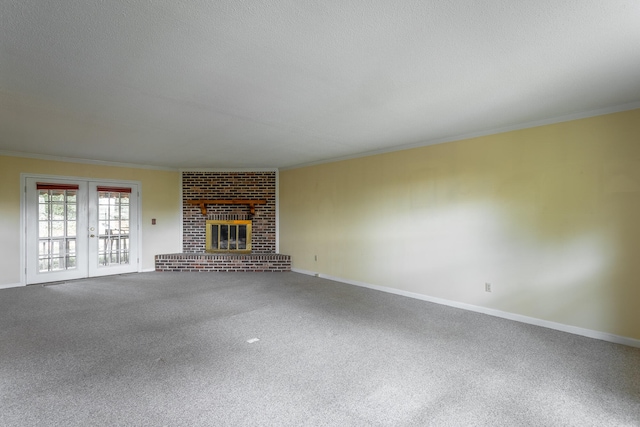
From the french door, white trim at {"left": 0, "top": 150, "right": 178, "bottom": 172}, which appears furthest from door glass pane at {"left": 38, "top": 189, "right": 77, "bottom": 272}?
white trim at {"left": 0, "top": 150, "right": 178, "bottom": 172}

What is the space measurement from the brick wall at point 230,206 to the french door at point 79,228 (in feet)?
3.54

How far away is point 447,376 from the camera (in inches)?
101

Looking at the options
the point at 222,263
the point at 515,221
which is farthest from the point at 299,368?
the point at 222,263

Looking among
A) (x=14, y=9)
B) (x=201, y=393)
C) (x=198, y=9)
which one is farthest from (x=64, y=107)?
(x=201, y=393)

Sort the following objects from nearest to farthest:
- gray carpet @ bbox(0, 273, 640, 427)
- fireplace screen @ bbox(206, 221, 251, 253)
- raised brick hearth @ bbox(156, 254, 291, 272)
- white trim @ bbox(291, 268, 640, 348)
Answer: gray carpet @ bbox(0, 273, 640, 427) < white trim @ bbox(291, 268, 640, 348) < raised brick hearth @ bbox(156, 254, 291, 272) < fireplace screen @ bbox(206, 221, 251, 253)

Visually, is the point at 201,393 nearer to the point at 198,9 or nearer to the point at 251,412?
the point at 251,412

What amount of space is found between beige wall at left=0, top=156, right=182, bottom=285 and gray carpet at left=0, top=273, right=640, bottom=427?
1.59 metres

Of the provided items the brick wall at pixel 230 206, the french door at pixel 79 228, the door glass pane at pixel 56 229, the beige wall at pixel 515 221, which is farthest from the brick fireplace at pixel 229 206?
the beige wall at pixel 515 221

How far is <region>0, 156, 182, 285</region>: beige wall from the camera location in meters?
5.44

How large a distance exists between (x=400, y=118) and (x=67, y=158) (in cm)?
600

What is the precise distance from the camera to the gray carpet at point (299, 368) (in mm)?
2080

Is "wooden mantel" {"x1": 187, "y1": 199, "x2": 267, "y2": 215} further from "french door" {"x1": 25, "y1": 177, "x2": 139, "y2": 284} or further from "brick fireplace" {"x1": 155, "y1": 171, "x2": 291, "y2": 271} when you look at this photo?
"french door" {"x1": 25, "y1": 177, "x2": 139, "y2": 284}

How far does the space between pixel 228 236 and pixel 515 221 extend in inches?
224

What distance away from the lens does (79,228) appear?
20.3ft
